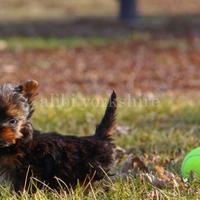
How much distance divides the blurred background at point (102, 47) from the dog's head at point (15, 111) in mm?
7725

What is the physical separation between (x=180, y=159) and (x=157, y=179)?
138cm

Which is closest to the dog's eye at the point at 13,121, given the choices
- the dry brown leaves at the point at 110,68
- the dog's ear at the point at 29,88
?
the dog's ear at the point at 29,88

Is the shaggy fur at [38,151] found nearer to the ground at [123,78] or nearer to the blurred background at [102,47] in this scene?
the ground at [123,78]

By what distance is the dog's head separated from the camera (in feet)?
18.3

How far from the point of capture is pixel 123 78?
641 inches

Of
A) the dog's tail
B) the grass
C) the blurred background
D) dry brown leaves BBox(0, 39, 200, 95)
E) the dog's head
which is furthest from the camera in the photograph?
the blurred background

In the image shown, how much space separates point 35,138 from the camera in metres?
6.01

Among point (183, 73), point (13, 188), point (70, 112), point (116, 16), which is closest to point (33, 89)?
point (13, 188)

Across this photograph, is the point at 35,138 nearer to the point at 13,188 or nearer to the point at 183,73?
the point at 13,188

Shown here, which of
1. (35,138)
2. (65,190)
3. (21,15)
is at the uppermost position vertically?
(35,138)

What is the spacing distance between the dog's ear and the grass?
0.80 metres

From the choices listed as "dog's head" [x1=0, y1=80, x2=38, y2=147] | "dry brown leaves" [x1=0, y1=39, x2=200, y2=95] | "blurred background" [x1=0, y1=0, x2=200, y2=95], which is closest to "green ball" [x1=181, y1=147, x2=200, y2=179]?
"dog's head" [x1=0, y1=80, x2=38, y2=147]

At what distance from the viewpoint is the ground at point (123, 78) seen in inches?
252

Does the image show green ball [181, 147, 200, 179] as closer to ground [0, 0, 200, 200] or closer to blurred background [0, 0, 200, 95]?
ground [0, 0, 200, 200]
